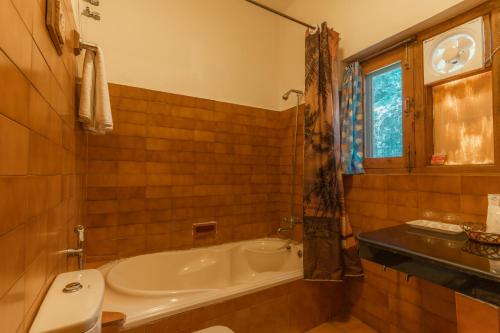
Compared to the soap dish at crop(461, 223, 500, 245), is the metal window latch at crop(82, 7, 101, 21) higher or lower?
higher

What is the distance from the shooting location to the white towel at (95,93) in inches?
52.5

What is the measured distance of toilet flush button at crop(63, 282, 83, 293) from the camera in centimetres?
75

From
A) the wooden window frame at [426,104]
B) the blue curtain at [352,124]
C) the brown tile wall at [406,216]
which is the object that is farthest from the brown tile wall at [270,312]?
the wooden window frame at [426,104]

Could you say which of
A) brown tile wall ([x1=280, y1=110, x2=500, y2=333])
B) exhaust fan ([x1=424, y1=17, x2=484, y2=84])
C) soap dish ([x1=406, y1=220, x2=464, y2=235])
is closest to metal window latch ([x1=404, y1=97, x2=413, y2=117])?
exhaust fan ([x1=424, y1=17, x2=484, y2=84])

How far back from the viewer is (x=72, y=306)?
0.67 meters

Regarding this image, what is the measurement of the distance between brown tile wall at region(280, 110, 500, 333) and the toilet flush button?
5.94ft

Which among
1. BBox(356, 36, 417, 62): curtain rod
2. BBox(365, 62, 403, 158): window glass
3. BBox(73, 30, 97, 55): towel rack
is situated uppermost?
BBox(356, 36, 417, 62): curtain rod

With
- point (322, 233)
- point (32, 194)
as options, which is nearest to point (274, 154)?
point (322, 233)

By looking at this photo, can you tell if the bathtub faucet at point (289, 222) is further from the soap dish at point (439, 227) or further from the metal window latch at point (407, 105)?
the metal window latch at point (407, 105)

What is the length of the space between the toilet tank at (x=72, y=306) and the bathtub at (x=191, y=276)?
1.69ft

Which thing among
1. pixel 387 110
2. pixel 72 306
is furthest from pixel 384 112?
pixel 72 306

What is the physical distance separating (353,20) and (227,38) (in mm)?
1196

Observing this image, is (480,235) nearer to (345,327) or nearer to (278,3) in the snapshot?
(345,327)

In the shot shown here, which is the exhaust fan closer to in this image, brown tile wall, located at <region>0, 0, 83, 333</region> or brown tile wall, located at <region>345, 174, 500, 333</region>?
brown tile wall, located at <region>345, 174, 500, 333</region>
